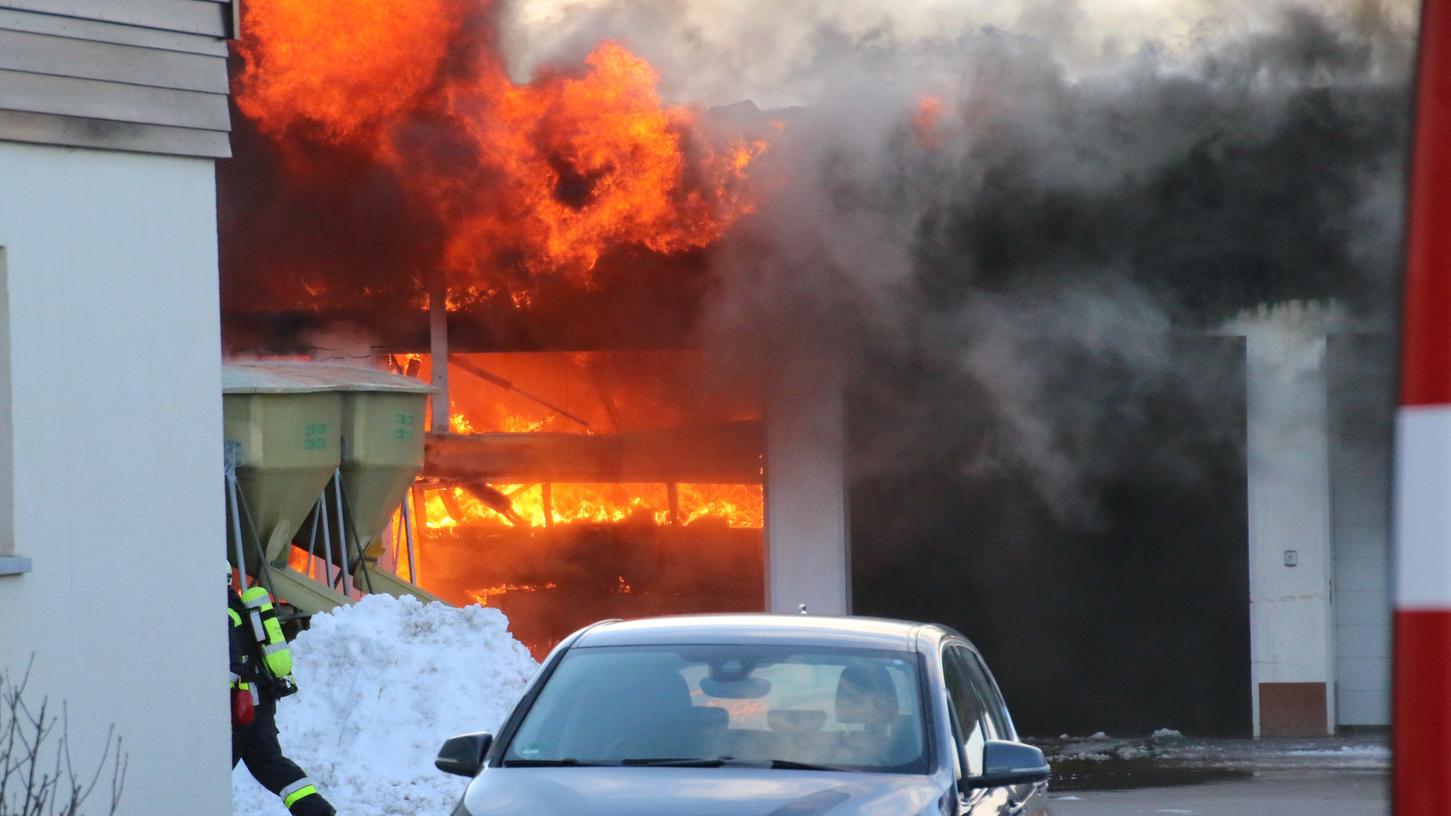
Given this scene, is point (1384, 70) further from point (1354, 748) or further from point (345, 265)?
point (345, 265)

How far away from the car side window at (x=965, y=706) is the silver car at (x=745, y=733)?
0.01 m

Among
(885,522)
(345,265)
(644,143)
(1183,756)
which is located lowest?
(1183,756)

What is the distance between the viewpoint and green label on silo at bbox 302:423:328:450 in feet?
41.2

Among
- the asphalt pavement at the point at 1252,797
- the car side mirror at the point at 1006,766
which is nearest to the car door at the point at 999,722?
the car side mirror at the point at 1006,766

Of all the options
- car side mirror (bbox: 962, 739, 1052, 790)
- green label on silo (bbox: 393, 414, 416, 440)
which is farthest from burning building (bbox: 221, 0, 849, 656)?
car side mirror (bbox: 962, 739, 1052, 790)

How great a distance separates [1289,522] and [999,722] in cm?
883

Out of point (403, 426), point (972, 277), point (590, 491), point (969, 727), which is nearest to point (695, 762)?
point (969, 727)

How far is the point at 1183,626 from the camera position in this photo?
14.6 m

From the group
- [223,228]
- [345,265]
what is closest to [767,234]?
[345,265]

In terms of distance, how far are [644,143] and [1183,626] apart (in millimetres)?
5973

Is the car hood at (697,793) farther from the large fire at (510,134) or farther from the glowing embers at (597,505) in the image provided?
the glowing embers at (597,505)

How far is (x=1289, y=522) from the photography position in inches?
561

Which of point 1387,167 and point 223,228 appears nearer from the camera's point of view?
point 1387,167

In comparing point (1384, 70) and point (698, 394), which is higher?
point (1384, 70)
